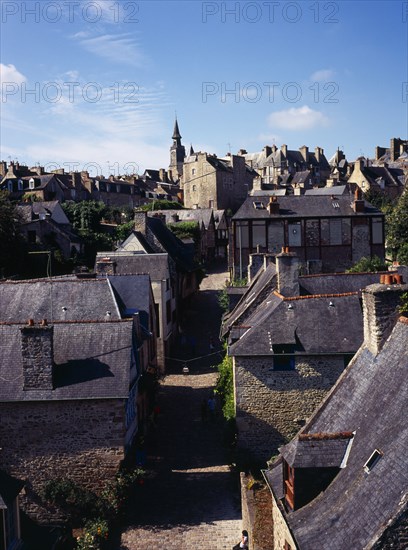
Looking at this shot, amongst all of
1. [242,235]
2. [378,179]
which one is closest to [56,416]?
[242,235]

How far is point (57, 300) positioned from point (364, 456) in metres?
15.7

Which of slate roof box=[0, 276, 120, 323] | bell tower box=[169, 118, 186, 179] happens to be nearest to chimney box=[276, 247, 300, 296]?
slate roof box=[0, 276, 120, 323]

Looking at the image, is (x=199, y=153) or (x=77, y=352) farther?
(x=199, y=153)

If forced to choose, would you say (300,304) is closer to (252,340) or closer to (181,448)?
(252,340)

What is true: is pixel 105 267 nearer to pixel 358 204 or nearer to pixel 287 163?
pixel 358 204

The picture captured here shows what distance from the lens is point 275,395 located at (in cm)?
1766

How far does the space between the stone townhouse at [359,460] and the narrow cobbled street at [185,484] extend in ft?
13.9

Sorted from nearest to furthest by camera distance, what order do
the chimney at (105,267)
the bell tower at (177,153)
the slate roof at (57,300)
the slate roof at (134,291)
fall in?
1. the slate roof at (57,300)
2. the slate roof at (134,291)
3. the chimney at (105,267)
4. the bell tower at (177,153)

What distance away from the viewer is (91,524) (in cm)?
1480

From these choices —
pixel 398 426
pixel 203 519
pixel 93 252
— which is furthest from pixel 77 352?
pixel 93 252

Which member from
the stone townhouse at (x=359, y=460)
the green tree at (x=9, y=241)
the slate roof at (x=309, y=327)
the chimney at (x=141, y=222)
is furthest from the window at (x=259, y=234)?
the stone townhouse at (x=359, y=460)

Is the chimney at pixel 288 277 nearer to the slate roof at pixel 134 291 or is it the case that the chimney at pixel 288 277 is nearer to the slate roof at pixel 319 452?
the slate roof at pixel 134 291

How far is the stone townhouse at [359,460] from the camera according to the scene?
7.93 meters

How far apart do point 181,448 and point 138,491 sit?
3161 mm
